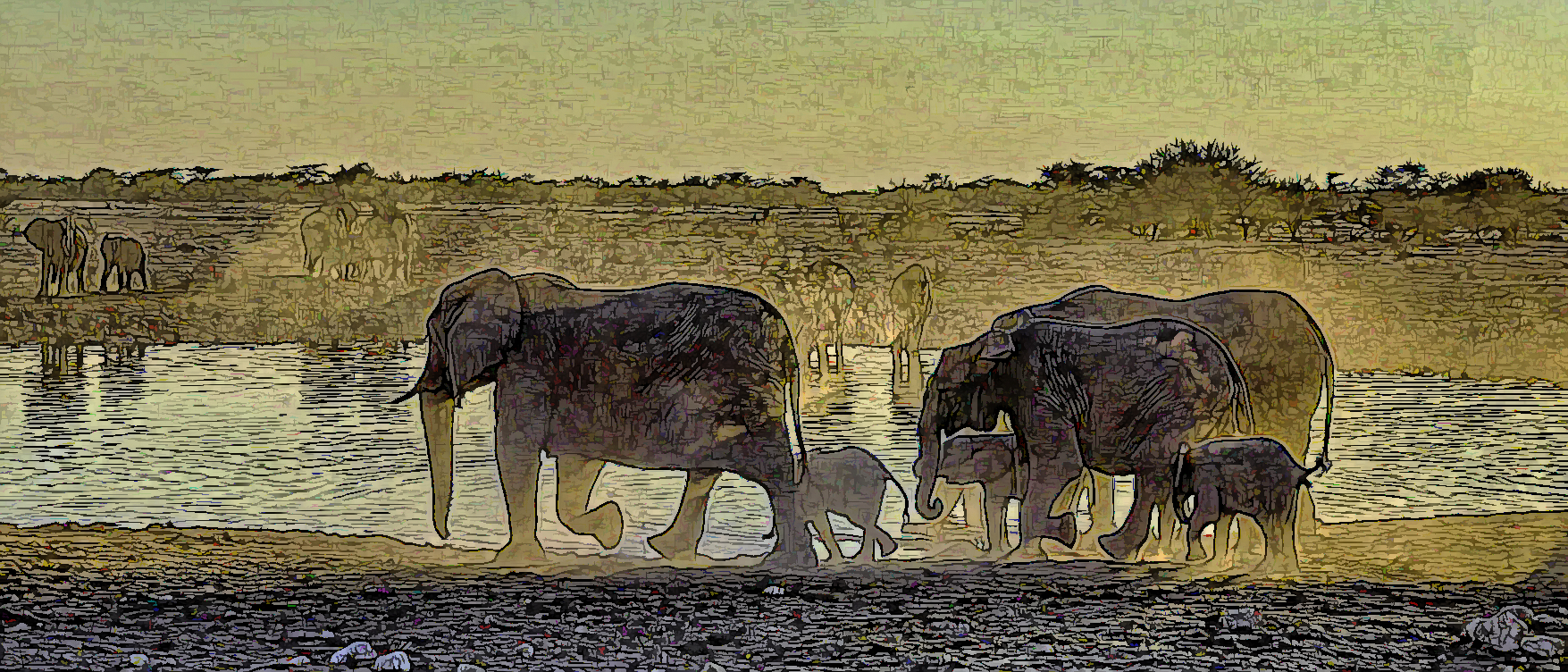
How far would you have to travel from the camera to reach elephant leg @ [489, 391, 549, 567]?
7.13 m

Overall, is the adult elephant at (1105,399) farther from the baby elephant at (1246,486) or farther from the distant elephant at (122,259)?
the distant elephant at (122,259)

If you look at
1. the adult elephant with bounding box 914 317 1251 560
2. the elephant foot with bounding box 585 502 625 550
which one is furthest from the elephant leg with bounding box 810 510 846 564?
the elephant foot with bounding box 585 502 625 550

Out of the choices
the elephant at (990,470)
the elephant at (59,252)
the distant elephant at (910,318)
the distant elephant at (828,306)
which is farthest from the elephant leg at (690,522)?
the elephant at (59,252)

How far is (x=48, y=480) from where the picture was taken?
9.94 meters

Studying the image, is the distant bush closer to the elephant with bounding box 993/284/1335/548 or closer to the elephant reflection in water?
the elephant reflection in water

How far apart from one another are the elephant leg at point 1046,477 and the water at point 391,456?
1.35 meters

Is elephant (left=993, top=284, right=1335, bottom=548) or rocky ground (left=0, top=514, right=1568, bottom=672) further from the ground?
elephant (left=993, top=284, right=1335, bottom=548)

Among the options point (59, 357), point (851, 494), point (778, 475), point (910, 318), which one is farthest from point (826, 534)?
point (59, 357)

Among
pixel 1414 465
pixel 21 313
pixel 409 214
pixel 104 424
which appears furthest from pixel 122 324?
pixel 1414 465

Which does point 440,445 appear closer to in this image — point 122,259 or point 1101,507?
point 1101,507

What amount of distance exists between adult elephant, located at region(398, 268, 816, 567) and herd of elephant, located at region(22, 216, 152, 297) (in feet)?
50.8

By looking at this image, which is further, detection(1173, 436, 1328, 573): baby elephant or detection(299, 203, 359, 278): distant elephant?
detection(299, 203, 359, 278): distant elephant

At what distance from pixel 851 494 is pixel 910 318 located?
879 centimetres

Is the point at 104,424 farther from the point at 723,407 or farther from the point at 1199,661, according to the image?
the point at 1199,661
